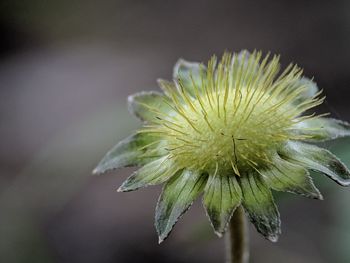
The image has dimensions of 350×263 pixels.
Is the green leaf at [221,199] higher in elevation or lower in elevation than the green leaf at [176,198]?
lower

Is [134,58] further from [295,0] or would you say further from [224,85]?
[224,85]

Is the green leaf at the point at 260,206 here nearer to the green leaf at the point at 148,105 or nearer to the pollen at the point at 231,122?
the pollen at the point at 231,122

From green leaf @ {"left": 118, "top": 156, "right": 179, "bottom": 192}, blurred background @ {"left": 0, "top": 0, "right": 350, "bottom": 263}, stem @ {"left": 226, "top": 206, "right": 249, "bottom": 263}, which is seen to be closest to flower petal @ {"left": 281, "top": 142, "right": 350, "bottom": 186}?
stem @ {"left": 226, "top": 206, "right": 249, "bottom": 263}

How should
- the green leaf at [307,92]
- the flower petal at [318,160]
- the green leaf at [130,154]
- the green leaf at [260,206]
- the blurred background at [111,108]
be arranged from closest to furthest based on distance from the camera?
the green leaf at [260,206], the flower petal at [318,160], the green leaf at [130,154], the green leaf at [307,92], the blurred background at [111,108]

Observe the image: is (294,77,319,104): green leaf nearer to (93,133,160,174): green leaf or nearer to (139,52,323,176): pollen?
(139,52,323,176): pollen

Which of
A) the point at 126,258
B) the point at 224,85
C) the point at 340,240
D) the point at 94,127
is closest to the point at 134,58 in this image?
the point at 94,127

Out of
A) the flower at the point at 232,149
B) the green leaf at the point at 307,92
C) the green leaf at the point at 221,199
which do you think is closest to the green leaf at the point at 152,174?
the flower at the point at 232,149

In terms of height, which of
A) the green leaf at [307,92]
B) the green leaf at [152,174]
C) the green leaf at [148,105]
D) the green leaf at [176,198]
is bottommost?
the green leaf at [176,198]
